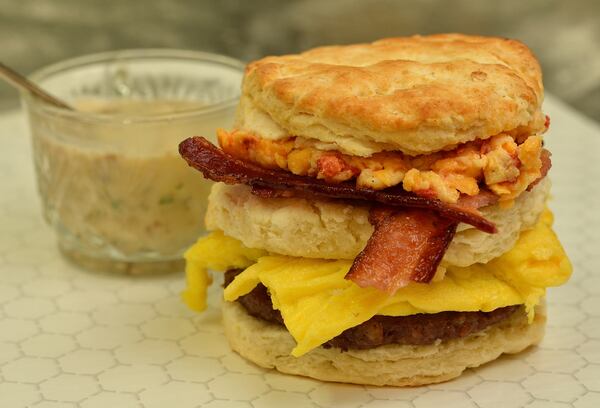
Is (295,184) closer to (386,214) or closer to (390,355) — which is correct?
(386,214)

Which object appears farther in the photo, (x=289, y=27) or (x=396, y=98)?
(x=289, y=27)

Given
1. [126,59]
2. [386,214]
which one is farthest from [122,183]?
[386,214]

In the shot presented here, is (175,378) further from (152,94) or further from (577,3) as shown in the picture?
(577,3)

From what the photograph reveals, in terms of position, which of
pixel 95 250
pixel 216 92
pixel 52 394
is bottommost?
pixel 52 394

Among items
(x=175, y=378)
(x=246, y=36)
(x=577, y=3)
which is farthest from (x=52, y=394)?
(x=577, y=3)

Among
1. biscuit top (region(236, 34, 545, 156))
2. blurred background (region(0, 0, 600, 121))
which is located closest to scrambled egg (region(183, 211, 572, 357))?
biscuit top (region(236, 34, 545, 156))

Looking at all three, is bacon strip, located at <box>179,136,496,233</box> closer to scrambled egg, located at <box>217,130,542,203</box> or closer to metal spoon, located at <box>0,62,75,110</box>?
scrambled egg, located at <box>217,130,542,203</box>

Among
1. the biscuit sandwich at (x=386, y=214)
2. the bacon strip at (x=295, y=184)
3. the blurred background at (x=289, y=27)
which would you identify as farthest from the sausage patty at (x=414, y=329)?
the blurred background at (x=289, y=27)
